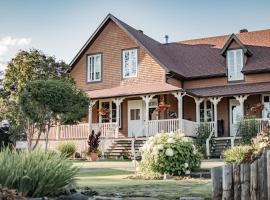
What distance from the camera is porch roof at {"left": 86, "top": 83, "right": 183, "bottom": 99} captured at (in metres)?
27.6

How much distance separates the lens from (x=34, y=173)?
7.55 metres

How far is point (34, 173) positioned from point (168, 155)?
745 cm

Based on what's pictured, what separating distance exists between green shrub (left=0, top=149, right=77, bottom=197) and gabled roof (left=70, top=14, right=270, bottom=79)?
69.6 ft

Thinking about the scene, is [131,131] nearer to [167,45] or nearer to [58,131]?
[58,131]

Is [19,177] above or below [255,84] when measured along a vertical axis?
below

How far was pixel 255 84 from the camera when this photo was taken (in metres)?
28.8

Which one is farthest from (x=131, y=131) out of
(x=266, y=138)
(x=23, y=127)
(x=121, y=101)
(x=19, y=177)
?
(x=19, y=177)

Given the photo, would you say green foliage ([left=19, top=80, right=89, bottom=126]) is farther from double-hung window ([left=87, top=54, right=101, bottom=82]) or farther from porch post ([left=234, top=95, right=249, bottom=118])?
porch post ([left=234, top=95, right=249, bottom=118])

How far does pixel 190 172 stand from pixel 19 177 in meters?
8.34

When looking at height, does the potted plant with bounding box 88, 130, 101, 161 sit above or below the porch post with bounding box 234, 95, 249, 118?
below

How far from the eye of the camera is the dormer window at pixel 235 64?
29719 millimetres

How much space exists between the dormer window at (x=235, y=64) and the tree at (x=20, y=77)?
1113 cm

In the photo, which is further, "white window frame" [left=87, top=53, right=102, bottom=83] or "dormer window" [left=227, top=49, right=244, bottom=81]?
"white window frame" [left=87, top=53, right=102, bottom=83]

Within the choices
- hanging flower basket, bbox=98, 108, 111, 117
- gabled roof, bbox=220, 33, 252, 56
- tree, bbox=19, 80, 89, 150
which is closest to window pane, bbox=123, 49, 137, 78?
hanging flower basket, bbox=98, 108, 111, 117
